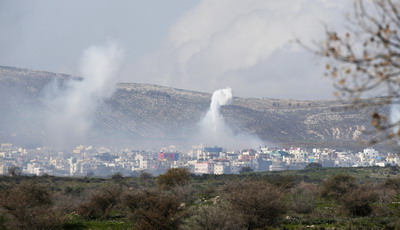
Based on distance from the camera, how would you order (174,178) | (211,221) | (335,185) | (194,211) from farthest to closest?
(174,178)
(335,185)
(194,211)
(211,221)

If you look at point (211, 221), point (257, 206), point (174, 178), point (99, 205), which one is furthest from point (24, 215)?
point (174, 178)

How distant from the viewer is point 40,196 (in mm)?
39938

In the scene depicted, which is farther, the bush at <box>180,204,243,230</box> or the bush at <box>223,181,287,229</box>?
the bush at <box>223,181,287,229</box>

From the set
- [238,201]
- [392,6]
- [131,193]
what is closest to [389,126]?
[392,6]

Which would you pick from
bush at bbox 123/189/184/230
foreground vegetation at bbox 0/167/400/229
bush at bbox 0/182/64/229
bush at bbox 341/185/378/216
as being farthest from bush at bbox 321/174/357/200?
bush at bbox 0/182/64/229

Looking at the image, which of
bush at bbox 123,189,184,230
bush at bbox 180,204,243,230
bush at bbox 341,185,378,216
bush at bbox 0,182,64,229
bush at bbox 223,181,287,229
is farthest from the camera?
bush at bbox 341,185,378,216

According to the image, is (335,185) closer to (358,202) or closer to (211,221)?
(358,202)

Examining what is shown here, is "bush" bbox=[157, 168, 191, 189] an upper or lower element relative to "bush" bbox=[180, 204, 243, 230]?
upper

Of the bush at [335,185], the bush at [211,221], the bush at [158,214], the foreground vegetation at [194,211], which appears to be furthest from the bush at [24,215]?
the bush at [335,185]

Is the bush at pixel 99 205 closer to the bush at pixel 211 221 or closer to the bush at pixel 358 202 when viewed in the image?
the bush at pixel 211 221

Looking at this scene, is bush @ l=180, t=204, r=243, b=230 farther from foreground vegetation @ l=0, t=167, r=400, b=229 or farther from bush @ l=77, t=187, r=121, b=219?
bush @ l=77, t=187, r=121, b=219

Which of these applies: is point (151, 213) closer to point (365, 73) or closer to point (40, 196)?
point (40, 196)

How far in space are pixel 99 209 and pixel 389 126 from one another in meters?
34.7

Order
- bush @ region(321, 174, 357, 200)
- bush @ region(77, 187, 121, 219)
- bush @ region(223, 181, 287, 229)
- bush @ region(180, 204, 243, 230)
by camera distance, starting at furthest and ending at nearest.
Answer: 1. bush @ region(321, 174, 357, 200)
2. bush @ region(77, 187, 121, 219)
3. bush @ region(223, 181, 287, 229)
4. bush @ region(180, 204, 243, 230)
